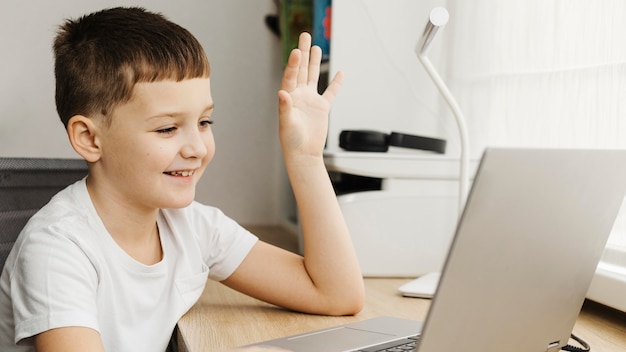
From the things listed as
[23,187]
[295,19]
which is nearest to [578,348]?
[23,187]

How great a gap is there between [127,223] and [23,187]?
260 millimetres

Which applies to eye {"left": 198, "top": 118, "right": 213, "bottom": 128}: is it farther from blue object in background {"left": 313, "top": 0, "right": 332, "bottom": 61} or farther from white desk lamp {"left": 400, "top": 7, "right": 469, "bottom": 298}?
blue object in background {"left": 313, "top": 0, "right": 332, "bottom": 61}

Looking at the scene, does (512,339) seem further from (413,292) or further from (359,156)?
(359,156)

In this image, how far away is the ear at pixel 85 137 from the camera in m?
0.90

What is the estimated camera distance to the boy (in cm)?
81

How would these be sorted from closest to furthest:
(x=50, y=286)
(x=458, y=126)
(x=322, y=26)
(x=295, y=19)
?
(x=50, y=286)
(x=458, y=126)
(x=322, y=26)
(x=295, y=19)

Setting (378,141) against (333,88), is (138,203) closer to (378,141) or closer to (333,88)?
(333,88)

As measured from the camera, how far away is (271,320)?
3.25 feet

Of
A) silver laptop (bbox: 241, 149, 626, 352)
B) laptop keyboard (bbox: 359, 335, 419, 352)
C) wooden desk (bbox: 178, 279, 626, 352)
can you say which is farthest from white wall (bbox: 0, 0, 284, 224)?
silver laptop (bbox: 241, 149, 626, 352)

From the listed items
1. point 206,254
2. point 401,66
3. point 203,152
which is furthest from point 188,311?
point 401,66

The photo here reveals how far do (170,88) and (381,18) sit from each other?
2.51ft

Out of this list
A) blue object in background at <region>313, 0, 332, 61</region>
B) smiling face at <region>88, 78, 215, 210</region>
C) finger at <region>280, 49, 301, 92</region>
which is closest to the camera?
smiling face at <region>88, 78, 215, 210</region>

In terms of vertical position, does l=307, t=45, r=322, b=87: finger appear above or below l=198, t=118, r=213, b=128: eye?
above

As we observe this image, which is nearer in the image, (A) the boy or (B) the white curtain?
(A) the boy
